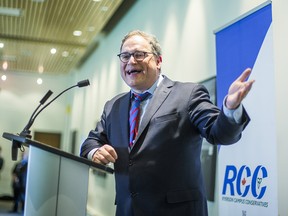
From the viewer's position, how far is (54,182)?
1396 mm

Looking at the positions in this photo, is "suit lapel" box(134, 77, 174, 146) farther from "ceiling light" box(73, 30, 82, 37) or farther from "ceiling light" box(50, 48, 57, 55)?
"ceiling light" box(50, 48, 57, 55)

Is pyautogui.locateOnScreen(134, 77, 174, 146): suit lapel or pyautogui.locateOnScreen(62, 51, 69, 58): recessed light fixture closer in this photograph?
pyautogui.locateOnScreen(134, 77, 174, 146): suit lapel

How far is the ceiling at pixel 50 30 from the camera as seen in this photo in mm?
5840

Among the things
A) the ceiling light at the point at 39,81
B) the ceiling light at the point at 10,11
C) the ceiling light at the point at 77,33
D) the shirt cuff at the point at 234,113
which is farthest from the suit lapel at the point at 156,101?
the ceiling light at the point at 39,81

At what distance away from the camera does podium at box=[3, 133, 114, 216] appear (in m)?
1.37

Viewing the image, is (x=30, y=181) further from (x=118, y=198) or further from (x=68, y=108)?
(x=68, y=108)

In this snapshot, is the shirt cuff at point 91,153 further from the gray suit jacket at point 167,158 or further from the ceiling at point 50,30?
the ceiling at point 50,30

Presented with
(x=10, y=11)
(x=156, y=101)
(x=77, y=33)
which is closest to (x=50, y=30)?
(x=77, y=33)

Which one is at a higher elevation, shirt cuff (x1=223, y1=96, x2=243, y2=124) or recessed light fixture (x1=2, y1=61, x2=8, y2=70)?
recessed light fixture (x1=2, y1=61, x2=8, y2=70)

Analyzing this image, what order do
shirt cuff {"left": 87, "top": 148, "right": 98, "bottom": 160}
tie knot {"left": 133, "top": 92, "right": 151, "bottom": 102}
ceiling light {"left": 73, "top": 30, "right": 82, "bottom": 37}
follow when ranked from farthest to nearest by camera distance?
1. ceiling light {"left": 73, "top": 30, "right": 82, "bottom": 37}
2. tie knot {"left": 133, "top": 92, "right": 151, "bottom": 102}
3. shirt cuff {"left": 87, "top": 148, "right": 98, "bottom": 160}

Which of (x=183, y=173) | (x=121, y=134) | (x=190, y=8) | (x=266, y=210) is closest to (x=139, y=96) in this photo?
(x=121, y=134)

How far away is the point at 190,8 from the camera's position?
398 centimetres

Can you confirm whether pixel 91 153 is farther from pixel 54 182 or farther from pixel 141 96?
pixel 141 96

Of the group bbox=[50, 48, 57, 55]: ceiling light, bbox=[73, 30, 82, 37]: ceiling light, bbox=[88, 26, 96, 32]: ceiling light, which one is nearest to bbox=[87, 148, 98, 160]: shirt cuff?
bbox=[88, 26, 96, 32]: ceiling light
